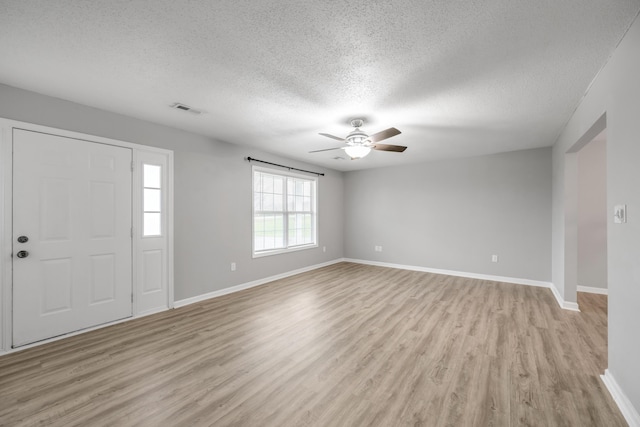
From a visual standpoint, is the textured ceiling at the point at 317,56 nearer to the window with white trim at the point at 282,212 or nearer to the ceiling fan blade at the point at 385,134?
the ceiling fan blade at the point at 385,134

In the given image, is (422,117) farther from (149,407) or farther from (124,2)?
(149,407)

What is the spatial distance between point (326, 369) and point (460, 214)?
452cm

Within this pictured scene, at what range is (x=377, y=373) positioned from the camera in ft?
7.14

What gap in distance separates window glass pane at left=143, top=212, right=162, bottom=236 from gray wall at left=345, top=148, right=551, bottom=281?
182 inches

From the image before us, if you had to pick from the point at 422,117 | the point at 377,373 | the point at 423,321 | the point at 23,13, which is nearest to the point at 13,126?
the point at 23,13

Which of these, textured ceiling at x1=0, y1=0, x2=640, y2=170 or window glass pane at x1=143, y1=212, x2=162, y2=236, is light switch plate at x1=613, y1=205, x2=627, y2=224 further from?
window glass pane at x1=143, y1=212, x2=162, y2=236

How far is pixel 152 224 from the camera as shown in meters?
3.55

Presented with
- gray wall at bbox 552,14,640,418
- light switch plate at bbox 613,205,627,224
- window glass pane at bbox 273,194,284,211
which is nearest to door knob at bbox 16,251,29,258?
window glass pane at bbox 273,194,284,211

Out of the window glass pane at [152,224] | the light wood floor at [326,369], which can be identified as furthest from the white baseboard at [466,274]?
the window glass pane at [152,224]

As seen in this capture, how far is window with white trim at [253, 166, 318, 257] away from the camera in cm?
505

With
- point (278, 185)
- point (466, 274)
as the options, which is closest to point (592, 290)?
point (466, 274)

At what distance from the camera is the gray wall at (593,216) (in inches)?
166

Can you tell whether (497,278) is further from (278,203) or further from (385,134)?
(278,203)

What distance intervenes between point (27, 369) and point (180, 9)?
3.06 meters
